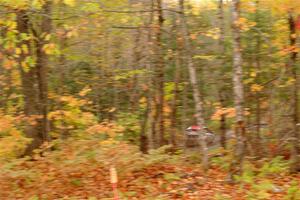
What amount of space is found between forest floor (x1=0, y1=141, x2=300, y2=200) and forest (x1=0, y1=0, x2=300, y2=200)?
0.09ft

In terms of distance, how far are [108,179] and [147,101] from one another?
15.7 ft

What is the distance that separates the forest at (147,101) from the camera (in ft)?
28.9

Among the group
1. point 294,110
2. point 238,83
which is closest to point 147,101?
point 294,110

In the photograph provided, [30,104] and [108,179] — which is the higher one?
[30,104]

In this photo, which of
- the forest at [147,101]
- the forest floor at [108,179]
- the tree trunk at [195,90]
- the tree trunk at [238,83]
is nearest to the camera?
the forest floor at [108,179]

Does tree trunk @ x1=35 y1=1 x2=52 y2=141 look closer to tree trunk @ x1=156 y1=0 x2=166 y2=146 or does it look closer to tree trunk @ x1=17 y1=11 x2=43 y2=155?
tree trunk @ x1=17 y1=11 x2=43 y2=155

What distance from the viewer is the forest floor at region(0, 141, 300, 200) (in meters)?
8.56

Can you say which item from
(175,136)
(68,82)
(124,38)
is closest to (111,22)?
(124,38)

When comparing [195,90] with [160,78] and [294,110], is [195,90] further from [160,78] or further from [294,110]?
[294,110]

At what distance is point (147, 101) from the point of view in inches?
538

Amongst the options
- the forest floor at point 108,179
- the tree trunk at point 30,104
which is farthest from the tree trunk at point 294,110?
the tree trunk at point 30,104

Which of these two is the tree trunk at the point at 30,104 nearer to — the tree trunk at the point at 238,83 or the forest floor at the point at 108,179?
the forest floor at the point at 108,179

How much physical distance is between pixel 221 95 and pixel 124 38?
14.1 feet

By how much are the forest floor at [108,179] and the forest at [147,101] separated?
0.09 feet
